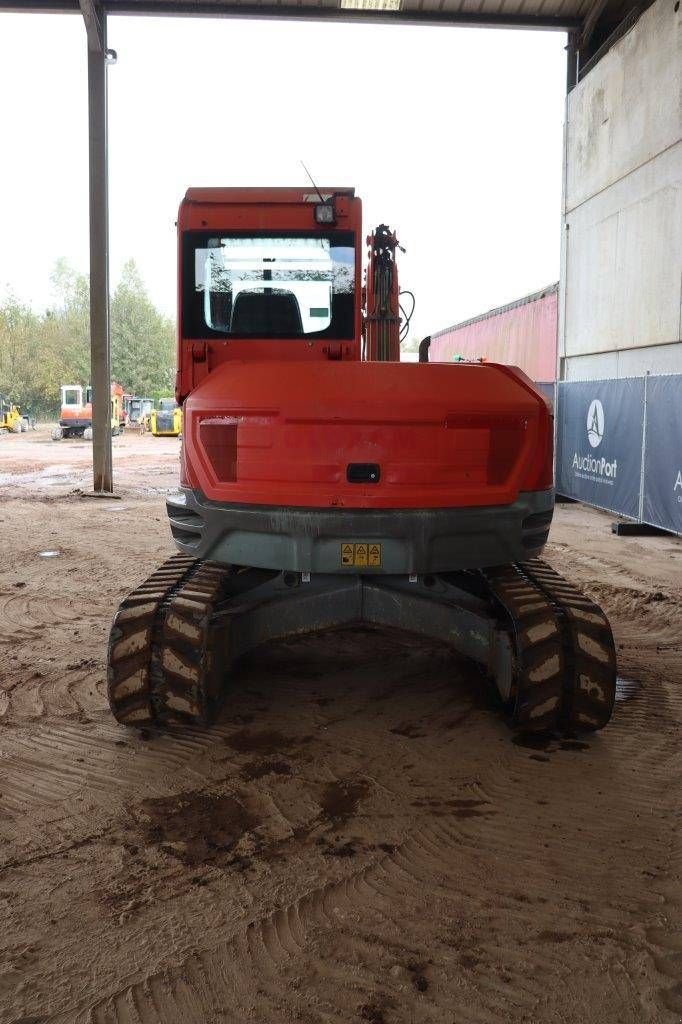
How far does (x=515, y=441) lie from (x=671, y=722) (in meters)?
1.81

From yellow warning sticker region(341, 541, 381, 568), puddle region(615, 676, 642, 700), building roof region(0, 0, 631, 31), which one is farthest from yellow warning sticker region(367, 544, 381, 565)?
building roof region(0, 0, 631, 31)

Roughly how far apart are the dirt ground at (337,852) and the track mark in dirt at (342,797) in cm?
1

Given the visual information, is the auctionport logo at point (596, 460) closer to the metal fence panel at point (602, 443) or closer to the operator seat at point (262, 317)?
the metal fence panel at point (602, 443)

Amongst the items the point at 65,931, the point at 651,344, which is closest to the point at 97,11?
the point at 651,344

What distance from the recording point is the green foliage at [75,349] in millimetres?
61906

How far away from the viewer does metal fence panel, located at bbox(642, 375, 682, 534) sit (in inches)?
406

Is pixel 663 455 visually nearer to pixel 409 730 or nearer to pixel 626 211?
pixel 626 211

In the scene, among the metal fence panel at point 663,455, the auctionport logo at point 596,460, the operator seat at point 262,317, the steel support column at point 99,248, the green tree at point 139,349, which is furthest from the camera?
the green tree at point 139,349

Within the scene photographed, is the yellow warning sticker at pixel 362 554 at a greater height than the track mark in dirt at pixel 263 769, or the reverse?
the yellow warning sticker at pixel 362 554

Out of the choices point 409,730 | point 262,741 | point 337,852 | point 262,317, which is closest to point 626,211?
point 262,317

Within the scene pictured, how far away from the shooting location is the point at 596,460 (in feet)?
42.8

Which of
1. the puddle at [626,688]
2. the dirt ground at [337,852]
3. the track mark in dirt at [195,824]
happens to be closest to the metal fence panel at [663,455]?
the dirt ground at [337,852]

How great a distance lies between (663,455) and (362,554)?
746 centimetres

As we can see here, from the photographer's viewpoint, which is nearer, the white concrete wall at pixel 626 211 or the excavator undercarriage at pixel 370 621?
the excavator undercarriage at pixel 370 621
